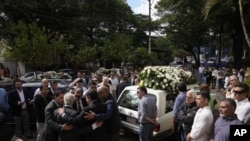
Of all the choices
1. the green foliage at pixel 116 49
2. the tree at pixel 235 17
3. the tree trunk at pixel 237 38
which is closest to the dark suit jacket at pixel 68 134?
the tree at pixel 235 17

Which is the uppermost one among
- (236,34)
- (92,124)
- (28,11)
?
(28,11)

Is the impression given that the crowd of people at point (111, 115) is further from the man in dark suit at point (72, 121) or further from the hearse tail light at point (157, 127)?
the hearse tail light at point (157, 127)

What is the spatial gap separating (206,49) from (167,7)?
1209cm

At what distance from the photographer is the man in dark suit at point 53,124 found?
5941 millimetres

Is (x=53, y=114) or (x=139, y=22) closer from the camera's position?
(x=53, y=114)

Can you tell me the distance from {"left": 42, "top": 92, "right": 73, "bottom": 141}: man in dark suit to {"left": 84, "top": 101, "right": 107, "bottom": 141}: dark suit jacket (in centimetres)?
37

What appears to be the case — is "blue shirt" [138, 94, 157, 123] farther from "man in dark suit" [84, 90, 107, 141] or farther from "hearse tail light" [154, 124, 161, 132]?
"man in dark suit" [84, 90, 107, 141]

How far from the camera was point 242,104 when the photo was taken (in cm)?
570

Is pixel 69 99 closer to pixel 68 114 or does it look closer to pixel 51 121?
pixel 68 114

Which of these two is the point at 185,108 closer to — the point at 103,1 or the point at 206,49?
the point at 103,1

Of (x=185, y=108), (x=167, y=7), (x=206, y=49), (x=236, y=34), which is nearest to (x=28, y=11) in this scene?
(x=167, y=7)

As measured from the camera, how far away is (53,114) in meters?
6.15

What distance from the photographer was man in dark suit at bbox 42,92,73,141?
5.94 metres

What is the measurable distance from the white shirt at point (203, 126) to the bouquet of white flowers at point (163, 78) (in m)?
3.70
